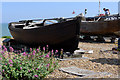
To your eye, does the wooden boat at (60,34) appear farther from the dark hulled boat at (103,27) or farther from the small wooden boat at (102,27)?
the small wooden boat at (102,27)

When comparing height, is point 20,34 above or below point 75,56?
above

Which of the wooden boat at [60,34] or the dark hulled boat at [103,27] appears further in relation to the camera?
the dark hulled boat at [103,27]

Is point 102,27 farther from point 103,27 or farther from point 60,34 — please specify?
point 60,34

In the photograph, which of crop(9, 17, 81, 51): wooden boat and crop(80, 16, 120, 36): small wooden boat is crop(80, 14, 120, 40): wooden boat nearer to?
crop(80, 16, 120, 36): small wooden boat

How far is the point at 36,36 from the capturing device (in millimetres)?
8906

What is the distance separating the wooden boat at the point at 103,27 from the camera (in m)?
13.7

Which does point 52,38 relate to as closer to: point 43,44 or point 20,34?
point 43,44

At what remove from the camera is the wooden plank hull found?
13.7 metres

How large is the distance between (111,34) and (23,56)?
10170 millimetres

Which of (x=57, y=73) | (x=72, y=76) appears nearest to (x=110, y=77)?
(x=72, y=76)

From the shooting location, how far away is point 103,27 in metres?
14.2

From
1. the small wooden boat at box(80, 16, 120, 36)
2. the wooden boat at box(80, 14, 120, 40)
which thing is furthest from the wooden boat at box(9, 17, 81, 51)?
the small wooden boat at box(80, 16, 120, 36)

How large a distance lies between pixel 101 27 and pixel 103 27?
0.17 metres

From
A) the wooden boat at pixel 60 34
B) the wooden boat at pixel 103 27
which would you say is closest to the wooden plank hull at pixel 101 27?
the wooden boat at pixel 103 27
